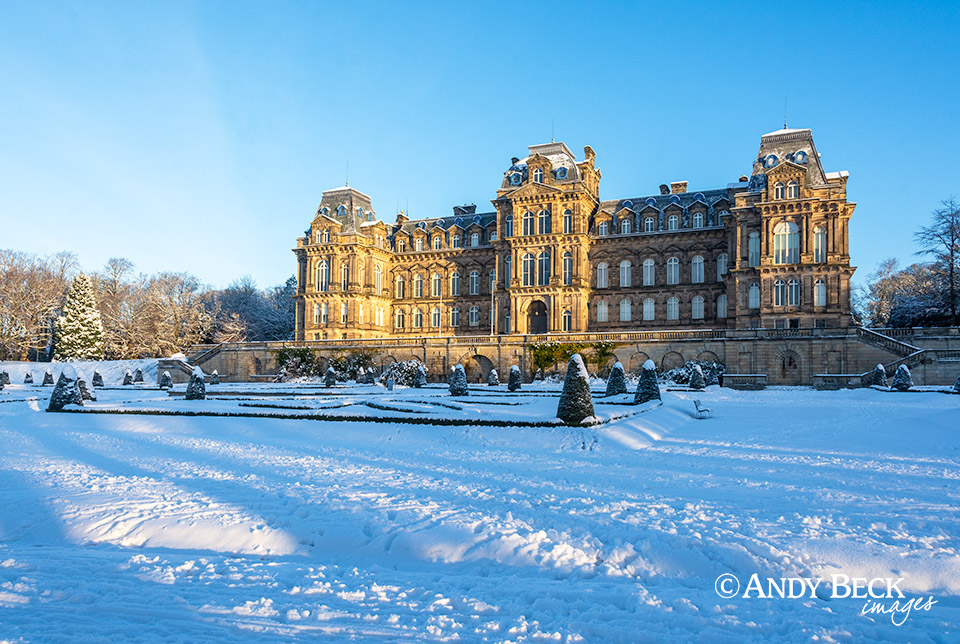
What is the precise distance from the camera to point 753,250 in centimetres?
4225

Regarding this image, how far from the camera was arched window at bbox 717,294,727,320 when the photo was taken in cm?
4678

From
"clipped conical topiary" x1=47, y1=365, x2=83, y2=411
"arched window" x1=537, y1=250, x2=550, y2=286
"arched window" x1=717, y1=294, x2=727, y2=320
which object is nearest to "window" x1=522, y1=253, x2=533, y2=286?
"arched window" x1=537, y1=250, x2=550, y2=286

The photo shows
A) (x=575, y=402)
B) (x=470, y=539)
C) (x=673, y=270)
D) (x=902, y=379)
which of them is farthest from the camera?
(x=673, y=270)

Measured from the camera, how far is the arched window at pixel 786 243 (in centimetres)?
4050

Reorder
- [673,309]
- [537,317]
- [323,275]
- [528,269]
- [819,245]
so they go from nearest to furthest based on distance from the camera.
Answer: [819,245]
[528,269]
[537,317]
[673,309]
[323,275]

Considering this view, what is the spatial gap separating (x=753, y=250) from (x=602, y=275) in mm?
11704

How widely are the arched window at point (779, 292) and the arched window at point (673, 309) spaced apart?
8524 millimetres

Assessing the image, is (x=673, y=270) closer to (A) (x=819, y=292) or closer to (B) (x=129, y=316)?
(A) (x=819, y=292)

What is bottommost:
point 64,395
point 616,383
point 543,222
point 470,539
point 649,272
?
point 470,539

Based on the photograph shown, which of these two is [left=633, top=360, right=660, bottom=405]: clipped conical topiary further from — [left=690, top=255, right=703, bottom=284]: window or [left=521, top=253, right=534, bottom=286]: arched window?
[left=690, top=255, right=703, bottom=284]: window

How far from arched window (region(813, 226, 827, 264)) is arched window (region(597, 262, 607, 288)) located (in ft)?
49.5

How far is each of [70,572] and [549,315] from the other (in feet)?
139

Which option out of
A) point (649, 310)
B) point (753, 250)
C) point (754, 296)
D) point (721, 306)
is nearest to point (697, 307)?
point (721, 306)

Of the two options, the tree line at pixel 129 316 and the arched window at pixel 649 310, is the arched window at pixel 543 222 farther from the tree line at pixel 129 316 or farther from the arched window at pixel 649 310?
the tree line at pixel 129 316
